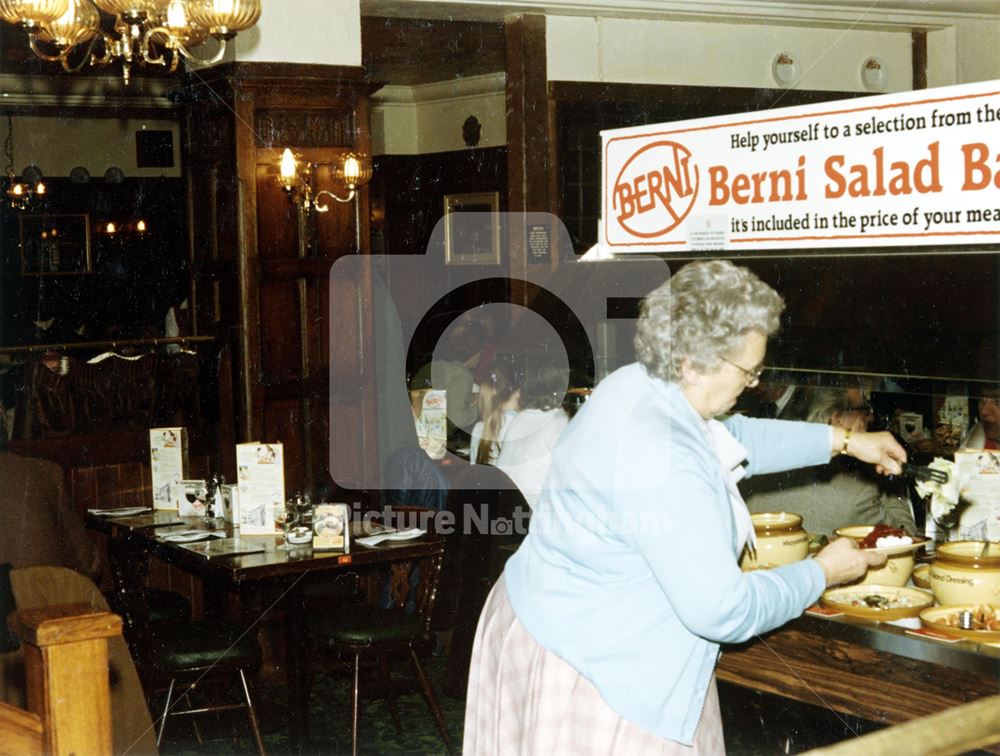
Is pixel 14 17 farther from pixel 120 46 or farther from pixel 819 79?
pixel 819 79

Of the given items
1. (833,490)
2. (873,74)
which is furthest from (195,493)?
(873,74)

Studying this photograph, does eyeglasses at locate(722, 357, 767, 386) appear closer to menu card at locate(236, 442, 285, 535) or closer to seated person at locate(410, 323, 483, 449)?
menu card at locate(236, 442, 285, 535)

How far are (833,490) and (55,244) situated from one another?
9740 mm

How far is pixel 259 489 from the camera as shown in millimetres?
4441

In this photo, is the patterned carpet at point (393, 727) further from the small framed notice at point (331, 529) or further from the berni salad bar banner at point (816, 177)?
the berni salad bar banner at point (816, 177)

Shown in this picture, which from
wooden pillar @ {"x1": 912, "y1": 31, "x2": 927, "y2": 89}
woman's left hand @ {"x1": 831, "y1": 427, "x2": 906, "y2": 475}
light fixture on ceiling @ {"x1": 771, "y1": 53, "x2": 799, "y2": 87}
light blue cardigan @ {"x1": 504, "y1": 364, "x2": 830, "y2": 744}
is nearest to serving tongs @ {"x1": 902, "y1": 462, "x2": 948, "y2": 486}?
woman's left hand @ {"x1": 831, "y1": 427, "x2": 906, "y2": 475}

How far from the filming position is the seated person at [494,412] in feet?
17.2

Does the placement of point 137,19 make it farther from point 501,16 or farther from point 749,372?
point 501,16

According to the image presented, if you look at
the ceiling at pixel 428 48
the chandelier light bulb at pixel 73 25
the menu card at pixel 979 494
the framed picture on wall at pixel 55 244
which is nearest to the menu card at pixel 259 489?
the chandelier light bulb at pixel 73 25

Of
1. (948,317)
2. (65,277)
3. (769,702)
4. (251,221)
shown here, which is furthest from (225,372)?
(65,277)

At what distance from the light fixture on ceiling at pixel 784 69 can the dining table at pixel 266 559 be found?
15.7 feet

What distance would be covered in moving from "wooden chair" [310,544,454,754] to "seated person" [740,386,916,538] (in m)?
1.26

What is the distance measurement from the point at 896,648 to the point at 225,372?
4314 millimetres

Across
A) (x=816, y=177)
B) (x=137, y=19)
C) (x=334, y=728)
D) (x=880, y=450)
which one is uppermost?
(x=137, y=19)
